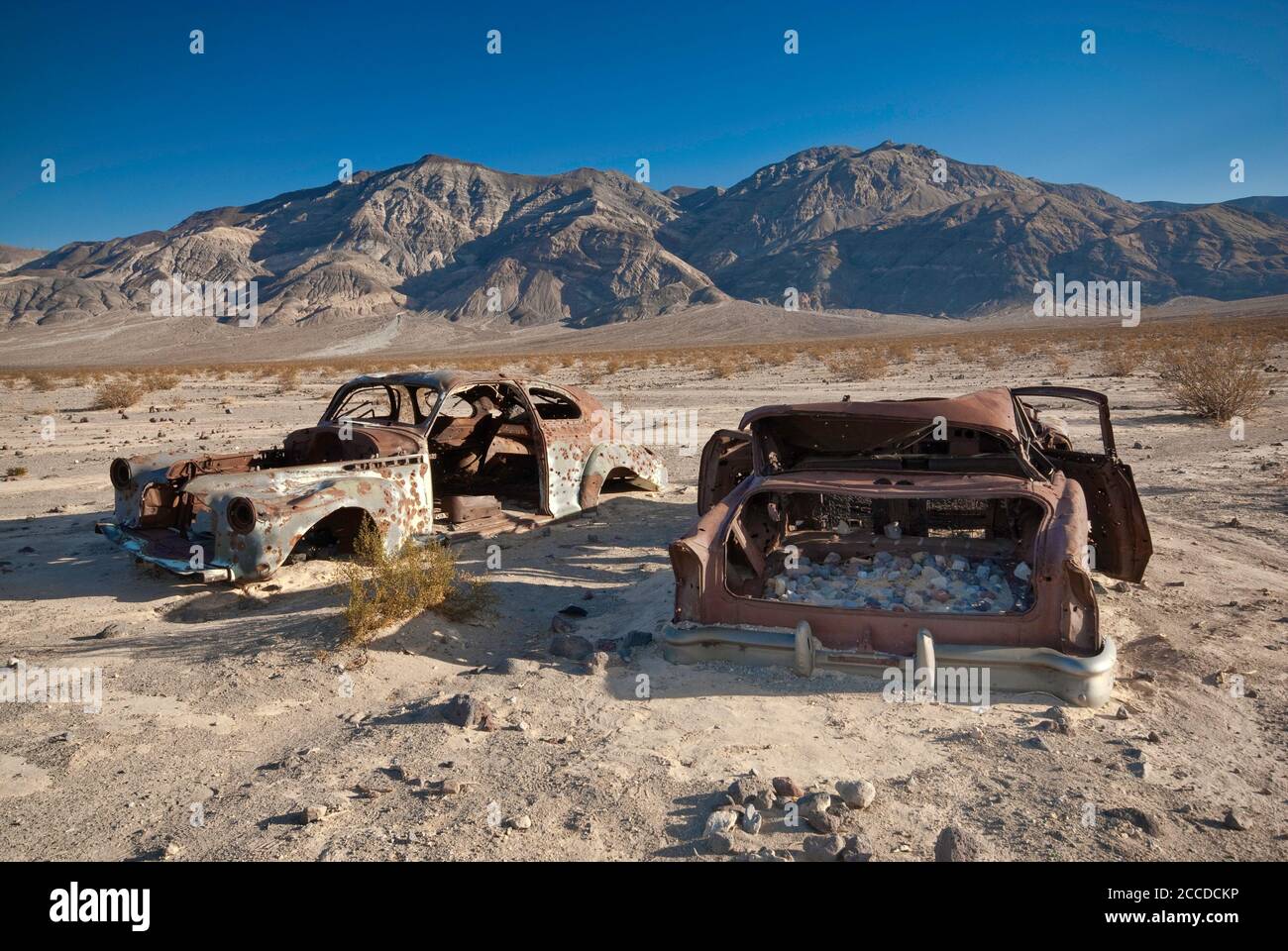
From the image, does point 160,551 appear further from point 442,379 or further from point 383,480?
point 442,379

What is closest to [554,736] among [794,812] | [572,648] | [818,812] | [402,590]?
[572,648]

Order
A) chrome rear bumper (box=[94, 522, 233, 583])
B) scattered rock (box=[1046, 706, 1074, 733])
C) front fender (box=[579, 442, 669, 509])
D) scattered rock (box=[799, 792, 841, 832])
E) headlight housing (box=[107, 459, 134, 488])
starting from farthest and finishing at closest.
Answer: front fender (box=[579, 442, 669, 509]), headlight housing (box=[107, 459, 134, 488]), chrome rear bumper (box=[94, 522, 233, 583]), scattered rock (box=[1046, 706, 1074, 733]), scattered rock (box=[799, 792, 841, 832])

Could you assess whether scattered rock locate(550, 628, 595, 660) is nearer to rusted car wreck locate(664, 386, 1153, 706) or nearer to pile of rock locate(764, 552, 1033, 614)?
rusted car wreck locate(664, 386, 1153, 706)

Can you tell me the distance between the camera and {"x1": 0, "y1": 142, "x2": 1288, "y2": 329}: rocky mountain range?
4747 inches

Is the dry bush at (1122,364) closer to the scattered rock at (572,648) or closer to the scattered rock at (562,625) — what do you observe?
the scattered rock at (562,625)

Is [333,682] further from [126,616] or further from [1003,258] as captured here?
[1003,258]

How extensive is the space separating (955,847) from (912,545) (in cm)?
327

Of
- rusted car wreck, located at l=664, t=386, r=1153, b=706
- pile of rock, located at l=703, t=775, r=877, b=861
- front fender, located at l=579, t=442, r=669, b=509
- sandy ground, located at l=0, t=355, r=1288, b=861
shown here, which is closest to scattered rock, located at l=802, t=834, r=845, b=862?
pile of rock, located at l=703, t=775, r=877, b=861

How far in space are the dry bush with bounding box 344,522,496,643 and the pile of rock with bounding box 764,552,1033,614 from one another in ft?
7.08

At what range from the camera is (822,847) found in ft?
9.87

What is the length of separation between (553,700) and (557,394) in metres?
4.76

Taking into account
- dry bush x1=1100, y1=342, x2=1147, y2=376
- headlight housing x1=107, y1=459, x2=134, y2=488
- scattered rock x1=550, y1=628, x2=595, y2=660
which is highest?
dry bush x1=1100, y1=342, x2=1147, y2=376

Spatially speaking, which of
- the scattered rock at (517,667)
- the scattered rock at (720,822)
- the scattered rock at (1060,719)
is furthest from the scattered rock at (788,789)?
the scattered rock at (517,667)

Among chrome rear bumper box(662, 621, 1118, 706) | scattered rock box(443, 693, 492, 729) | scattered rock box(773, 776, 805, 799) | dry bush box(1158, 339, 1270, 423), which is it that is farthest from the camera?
dry bush box(1158, 339, 1270, 423)
